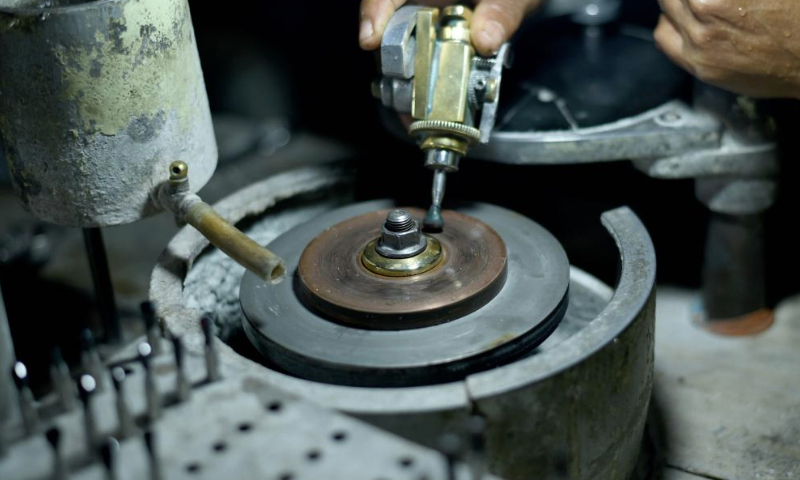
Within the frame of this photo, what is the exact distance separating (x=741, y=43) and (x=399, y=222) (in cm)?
73

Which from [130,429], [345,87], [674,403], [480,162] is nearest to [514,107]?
[480,162]

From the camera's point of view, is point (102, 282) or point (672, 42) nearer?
point (672, 42)

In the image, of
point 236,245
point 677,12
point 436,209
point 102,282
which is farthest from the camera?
point 102,282

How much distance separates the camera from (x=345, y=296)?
145cm

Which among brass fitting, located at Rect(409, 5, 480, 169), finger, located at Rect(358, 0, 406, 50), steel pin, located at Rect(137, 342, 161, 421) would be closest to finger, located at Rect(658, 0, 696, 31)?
brass fitting, located at Rect(409, 5, 480, 169)

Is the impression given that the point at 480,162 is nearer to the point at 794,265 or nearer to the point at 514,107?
the point at 514,107

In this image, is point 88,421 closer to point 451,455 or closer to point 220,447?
point 220,447

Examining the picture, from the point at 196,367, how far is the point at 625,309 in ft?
2.04

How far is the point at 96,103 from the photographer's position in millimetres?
1427

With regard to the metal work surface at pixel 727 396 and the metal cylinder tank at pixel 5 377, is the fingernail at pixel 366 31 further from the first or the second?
the metal work surface at pixel 727 396

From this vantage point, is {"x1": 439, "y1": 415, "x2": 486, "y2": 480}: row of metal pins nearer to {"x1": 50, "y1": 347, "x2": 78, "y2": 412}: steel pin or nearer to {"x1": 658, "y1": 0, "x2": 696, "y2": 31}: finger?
{"x1": 50, "y1": 347, "x2": 78, "y2": 412}: steel pin

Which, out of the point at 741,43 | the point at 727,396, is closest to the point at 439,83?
the point at 741,43

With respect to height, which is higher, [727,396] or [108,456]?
[108,456]

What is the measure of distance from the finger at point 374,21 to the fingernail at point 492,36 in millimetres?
174
